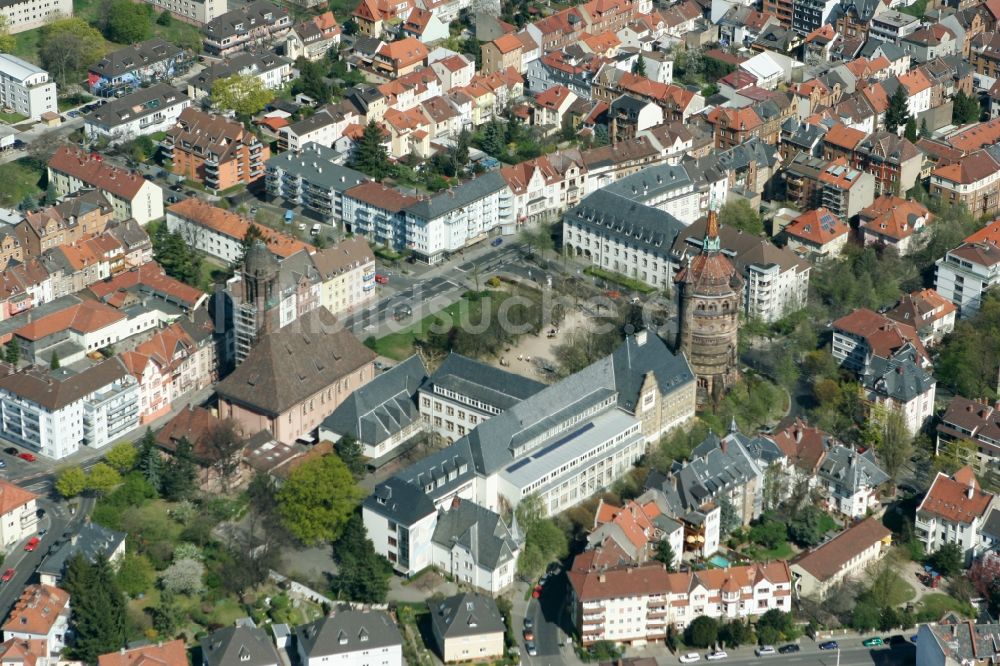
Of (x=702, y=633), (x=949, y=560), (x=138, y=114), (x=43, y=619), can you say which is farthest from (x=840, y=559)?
(x=138, y=114)

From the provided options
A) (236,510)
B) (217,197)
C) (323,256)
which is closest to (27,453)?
(236,510)

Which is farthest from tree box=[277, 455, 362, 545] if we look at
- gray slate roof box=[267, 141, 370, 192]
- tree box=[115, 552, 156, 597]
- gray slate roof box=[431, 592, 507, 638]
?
gray slate roof box=[267, 141, 370, 192]

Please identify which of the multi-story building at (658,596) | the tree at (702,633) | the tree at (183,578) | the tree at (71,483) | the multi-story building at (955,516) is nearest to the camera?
the multi-story building at (658,596)

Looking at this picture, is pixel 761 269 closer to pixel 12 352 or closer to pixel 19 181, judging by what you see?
pixel 12 352

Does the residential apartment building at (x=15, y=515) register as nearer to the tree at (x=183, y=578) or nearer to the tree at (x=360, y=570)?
the tree at (x=183, y=578)

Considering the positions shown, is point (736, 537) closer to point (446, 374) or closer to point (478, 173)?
point (446, 374)

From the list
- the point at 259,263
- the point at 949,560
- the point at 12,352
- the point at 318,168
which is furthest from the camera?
the point at 318,168

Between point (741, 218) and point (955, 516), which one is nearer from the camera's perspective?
point (955, 516)

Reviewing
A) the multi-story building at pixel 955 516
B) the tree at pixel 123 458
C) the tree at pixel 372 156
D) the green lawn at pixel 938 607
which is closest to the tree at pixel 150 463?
the tree at pixel 123 458
